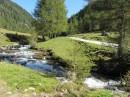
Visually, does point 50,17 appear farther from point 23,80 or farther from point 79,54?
point 23,80

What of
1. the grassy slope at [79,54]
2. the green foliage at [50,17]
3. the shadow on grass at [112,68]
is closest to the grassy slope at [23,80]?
the grassy slope at [79,54]

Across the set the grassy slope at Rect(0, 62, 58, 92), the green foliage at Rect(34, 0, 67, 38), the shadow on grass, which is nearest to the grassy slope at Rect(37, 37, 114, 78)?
the shadow on grass

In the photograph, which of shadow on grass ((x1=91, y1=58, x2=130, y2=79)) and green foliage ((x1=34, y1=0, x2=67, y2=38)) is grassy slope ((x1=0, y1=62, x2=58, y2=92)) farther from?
green foliage ((x1=34, y1=0, x2=67, y2=38))

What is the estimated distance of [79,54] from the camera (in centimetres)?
2458

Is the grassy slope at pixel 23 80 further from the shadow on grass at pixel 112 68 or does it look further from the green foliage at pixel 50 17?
the green foliage at pixel 50 17

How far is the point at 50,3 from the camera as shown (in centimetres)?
8669

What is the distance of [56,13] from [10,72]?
65968 mm

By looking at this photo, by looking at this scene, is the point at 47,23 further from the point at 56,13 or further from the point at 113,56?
the point at 113,56

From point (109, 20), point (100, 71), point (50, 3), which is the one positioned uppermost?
point (50, 3)

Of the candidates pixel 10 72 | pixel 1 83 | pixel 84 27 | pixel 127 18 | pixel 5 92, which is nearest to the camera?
pixel 5 92

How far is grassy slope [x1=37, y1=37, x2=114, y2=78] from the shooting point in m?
22.5

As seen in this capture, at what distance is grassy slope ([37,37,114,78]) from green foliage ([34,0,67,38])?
3069 cm

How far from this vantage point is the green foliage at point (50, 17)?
85.6 meters

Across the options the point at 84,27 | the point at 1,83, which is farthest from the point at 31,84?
the point at 84,27
